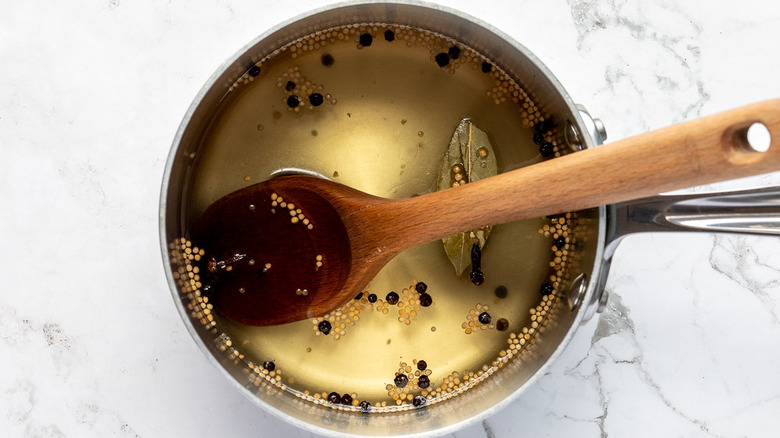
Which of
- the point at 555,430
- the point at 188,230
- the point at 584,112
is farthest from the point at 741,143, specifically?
the point at 188,230

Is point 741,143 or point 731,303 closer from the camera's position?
point 741,143

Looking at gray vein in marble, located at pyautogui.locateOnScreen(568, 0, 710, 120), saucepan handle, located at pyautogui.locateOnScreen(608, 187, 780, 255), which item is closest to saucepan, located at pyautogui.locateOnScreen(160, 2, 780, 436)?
saucepan handle, located at pyautogui.locateOnScreen(608, 187, 780, 255)

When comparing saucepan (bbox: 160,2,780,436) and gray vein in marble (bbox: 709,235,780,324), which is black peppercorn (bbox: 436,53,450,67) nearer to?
saucepan (bbox: 160,2,780,436)

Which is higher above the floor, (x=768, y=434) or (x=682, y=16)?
(x=682, y=16)

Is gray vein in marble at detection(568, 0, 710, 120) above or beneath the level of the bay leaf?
above

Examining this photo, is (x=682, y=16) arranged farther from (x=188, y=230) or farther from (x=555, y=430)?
(x=188, y=230)

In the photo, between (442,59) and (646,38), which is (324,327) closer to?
(442,59)
